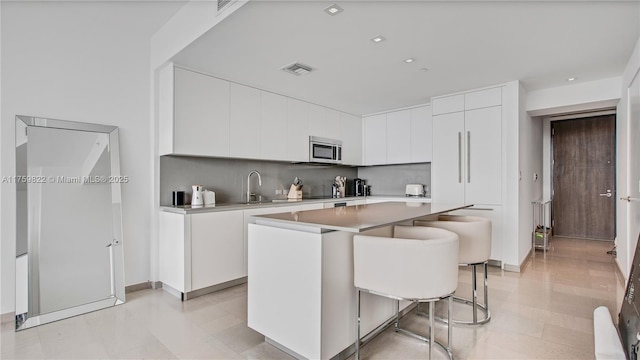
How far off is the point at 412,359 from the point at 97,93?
11.2 ft

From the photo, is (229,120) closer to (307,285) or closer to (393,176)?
(307,285)

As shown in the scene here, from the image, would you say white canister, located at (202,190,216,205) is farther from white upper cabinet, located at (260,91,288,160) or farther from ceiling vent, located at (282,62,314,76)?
ceiling vent, located at (282,62,314,76)

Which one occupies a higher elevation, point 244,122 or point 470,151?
point 244,122

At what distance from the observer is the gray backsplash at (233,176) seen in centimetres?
335

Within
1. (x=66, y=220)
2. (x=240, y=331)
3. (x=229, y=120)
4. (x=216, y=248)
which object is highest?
(x=229, y=120)

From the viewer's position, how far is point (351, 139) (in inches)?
212

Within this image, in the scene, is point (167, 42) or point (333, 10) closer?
point (333, 10)

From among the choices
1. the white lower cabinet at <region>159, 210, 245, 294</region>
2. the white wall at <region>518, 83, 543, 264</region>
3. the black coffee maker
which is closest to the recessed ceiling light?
the white lower cabinet at <region>159, 210, 245, 294</region>

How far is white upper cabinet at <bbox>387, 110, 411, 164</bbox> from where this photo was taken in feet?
16.5

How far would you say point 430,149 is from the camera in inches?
188

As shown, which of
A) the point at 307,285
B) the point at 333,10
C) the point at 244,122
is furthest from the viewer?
the point at 244,122

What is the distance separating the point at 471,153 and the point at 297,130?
7.73 ft

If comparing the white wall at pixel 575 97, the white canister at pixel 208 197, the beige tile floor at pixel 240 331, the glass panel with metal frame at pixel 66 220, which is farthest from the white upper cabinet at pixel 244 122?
the white wall at pixel 575 97

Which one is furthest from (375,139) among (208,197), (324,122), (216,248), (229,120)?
(216,248)
